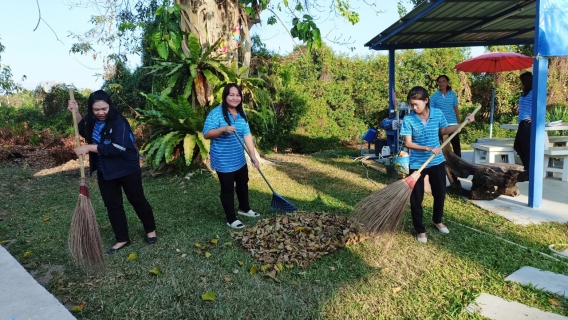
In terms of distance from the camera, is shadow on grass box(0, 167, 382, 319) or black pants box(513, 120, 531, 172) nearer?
shadow on grass box(0, 167, 382, 319)

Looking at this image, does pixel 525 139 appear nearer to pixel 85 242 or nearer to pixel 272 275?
pixel 272 275

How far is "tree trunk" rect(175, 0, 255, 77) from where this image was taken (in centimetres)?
746

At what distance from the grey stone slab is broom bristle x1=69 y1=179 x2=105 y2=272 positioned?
0.41 meters

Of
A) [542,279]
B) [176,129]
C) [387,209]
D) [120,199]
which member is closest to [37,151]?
[176,129]

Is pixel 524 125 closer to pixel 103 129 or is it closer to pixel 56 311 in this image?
pixel 103 129

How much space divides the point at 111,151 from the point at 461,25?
24.2ft

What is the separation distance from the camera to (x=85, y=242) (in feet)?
11.1

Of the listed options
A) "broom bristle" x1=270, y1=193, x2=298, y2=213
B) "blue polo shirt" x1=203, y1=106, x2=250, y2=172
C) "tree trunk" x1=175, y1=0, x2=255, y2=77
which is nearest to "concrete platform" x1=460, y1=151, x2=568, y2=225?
"broom bristle" x1=270, y1=193, x2=298, y2=213

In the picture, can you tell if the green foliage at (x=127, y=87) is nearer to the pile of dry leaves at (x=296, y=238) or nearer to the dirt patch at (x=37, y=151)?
the dirt patch at (x=37, y=151)

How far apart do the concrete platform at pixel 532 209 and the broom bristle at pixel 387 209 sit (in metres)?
1.78

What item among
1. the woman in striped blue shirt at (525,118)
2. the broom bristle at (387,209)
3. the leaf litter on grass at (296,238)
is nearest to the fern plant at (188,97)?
the leaf litter on grass at (296,238)

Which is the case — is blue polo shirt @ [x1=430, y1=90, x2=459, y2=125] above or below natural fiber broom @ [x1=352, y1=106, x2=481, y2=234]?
above

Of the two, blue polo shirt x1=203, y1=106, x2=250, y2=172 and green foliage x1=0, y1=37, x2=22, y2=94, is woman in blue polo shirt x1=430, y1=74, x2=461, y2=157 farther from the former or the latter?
green foliage x1=0, y1=37, x2=22, y2=94

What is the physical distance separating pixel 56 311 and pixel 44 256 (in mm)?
1597
